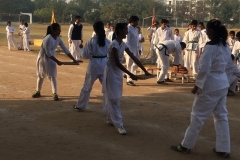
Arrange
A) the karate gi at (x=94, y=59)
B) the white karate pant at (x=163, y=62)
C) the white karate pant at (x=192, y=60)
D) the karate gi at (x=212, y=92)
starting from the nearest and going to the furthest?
the karate gi at (x=212, y=92) → the karate gi at (x=94, y=59) → the white karate pant at (x=163, y=62) → the white karate pant at (x=192, y=60)

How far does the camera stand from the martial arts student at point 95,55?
7.47 m

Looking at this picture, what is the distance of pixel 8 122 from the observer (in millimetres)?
7273

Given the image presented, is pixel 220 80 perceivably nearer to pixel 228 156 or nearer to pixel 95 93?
pixel 228 156

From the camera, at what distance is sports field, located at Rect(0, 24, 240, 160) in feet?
18.7

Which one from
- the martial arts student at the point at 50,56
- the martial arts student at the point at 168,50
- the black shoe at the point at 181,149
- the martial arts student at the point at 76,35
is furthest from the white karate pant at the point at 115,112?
the martial arts student at the point at 76,35

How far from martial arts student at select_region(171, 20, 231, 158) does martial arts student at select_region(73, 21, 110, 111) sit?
2.55 metres

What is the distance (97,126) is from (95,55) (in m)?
1.39

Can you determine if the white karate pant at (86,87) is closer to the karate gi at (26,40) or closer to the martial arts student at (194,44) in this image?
the martial arts student at (194,44)

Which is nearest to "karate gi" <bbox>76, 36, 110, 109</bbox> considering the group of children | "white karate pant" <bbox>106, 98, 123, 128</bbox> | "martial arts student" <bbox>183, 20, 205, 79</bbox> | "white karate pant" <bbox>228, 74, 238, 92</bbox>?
"white karate pant" <bbox>106, 98, 123, 128</bbox>

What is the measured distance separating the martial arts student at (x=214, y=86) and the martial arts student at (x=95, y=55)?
8.37 ft

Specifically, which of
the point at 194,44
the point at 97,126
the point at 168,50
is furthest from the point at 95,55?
the point at 194,44

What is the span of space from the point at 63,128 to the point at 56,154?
1.35 metres

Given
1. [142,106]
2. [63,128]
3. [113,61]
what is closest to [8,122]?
[63,128]

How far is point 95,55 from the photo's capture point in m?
7.64
